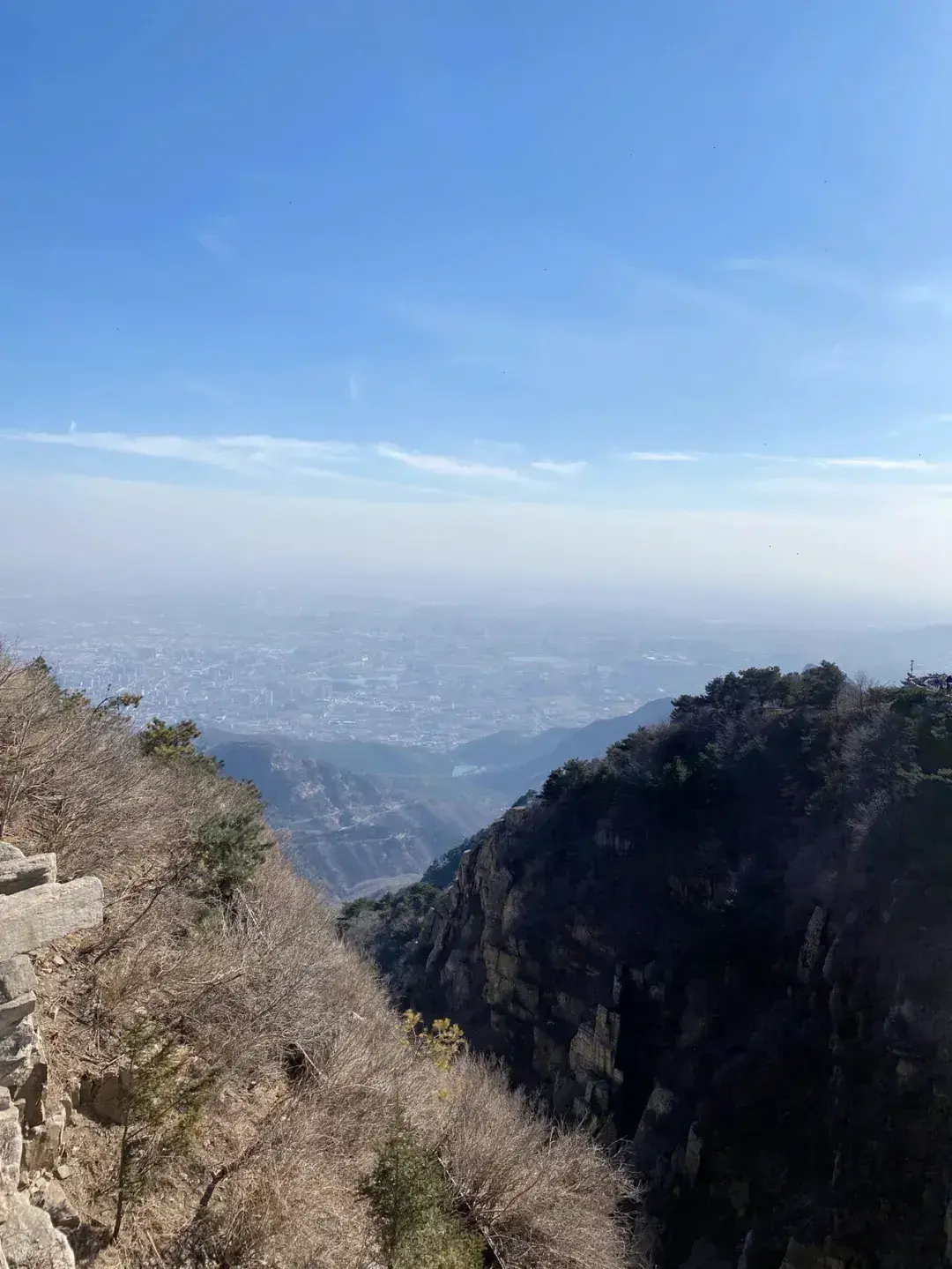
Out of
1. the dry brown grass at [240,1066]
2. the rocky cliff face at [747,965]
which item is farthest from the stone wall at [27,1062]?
the rocky cliff face at [747,965]

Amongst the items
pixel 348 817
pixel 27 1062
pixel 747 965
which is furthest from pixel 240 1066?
pixel 348 817

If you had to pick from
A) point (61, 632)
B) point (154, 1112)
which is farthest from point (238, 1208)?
point (61, 632)

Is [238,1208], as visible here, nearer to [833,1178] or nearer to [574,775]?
[833,1178]

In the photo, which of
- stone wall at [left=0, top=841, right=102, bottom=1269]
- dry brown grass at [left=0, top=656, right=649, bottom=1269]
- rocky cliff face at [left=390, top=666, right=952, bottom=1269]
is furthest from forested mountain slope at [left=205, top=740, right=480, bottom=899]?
stone wall at [left=0, top=841, right=102, bottom=1269]

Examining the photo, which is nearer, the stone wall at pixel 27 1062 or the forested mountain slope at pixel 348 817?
the stone wall at pixel 27 1062

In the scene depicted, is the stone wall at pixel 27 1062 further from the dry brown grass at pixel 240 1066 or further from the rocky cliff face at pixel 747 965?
the rocky cliff face at pixel 747 965
